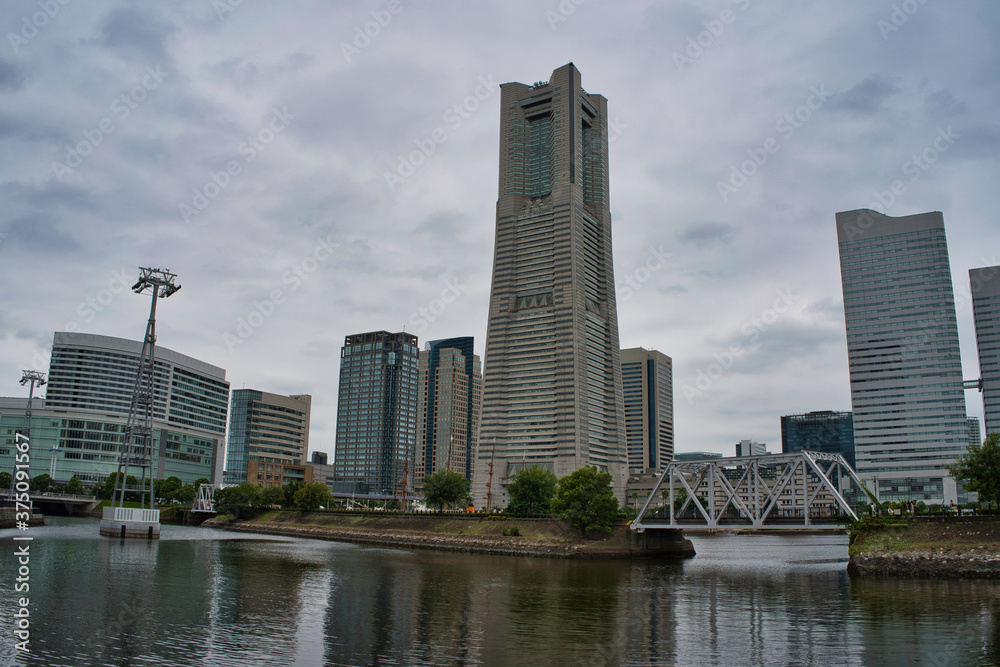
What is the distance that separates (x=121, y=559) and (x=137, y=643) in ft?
161

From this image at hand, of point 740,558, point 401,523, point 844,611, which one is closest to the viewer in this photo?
point 844,611

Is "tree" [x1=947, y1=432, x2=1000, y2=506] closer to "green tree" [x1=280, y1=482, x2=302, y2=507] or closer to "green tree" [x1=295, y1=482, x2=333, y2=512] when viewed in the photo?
"green tree" [x1=295, y1=482, x2=333, y2=512]

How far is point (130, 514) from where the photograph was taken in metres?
116

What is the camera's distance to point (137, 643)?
119 ft

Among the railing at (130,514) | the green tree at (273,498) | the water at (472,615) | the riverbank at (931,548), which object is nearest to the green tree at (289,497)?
the green tree at (273,498)

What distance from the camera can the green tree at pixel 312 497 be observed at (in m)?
178

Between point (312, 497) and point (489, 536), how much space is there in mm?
72532

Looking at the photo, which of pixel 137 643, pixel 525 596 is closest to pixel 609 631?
pixel 525 596

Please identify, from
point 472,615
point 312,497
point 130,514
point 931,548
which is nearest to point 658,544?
point 931,548

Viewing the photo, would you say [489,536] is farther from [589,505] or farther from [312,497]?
[312,497]

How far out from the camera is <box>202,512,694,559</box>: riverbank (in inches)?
4387

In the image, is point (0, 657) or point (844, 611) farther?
point (844, 611)

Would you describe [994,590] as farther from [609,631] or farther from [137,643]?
[137,643]

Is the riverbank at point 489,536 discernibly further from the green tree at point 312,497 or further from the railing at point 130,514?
Answer: the railing at point 130,514
